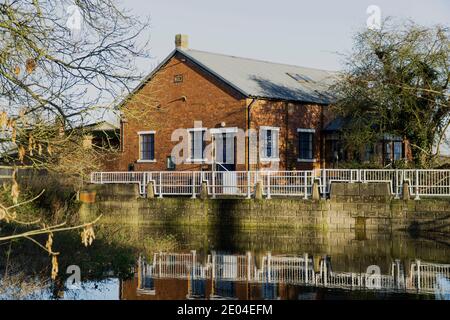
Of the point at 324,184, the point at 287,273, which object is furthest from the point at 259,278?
the point at 324,184

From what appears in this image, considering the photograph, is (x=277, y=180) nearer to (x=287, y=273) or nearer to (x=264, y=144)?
(x=264, y=144)

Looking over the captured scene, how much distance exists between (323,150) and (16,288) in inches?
960

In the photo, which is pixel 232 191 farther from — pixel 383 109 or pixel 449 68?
pixel 449 68

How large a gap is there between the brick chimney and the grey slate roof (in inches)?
15.6

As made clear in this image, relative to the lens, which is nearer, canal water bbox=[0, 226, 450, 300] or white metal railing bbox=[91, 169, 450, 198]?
canal water bbox=[0, 226, 450, 300]

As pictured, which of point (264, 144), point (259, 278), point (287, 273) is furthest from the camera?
point (264, 144)

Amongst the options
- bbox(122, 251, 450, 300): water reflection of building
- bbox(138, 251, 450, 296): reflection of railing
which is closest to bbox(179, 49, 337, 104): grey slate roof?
bbox(138, 251, 450, 296): reflection of railing

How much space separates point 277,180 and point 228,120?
188 inches

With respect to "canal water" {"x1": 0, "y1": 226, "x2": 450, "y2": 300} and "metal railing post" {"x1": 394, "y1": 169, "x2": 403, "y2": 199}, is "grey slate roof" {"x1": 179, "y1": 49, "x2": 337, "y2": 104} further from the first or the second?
"canal water" {"x1": 0, "y1": 226, "x2": 450, "y2": 300}

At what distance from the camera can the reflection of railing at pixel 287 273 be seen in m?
14.4

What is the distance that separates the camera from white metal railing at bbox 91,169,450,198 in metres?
25.0

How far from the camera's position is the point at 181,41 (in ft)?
114
